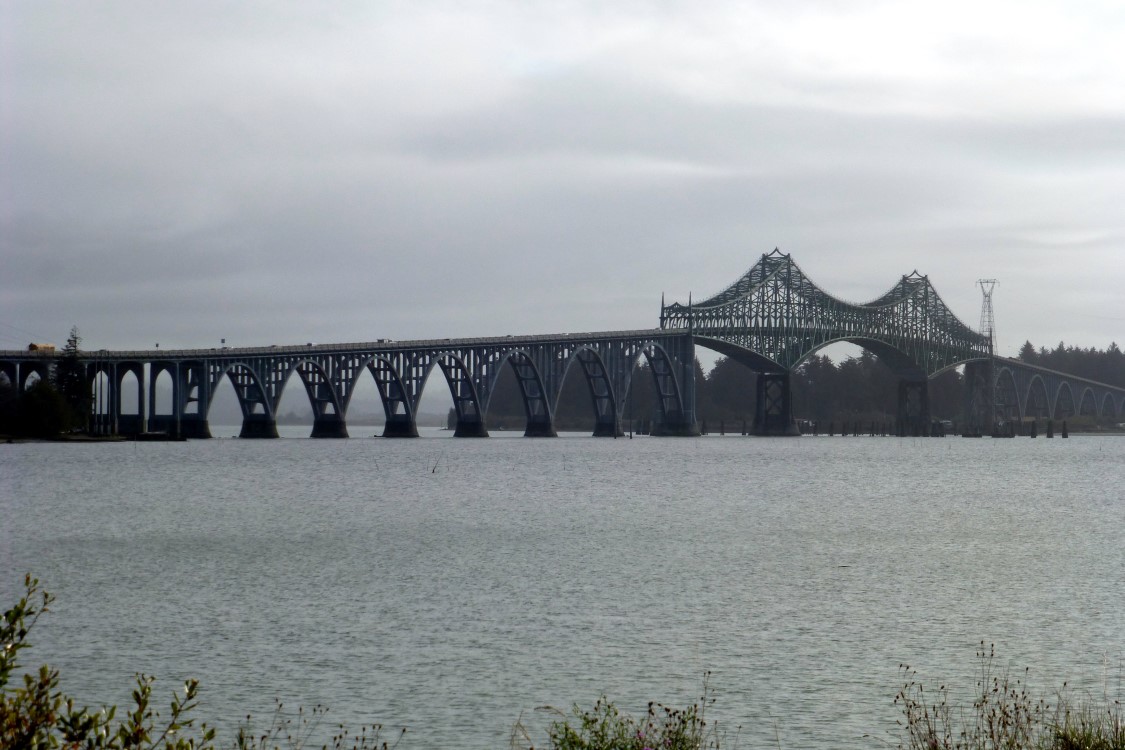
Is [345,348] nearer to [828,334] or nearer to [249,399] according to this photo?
[249,399]

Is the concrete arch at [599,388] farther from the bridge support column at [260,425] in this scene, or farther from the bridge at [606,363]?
the bridge support column at [260,425]

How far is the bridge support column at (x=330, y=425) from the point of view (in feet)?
428

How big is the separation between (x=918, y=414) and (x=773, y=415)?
25283mm

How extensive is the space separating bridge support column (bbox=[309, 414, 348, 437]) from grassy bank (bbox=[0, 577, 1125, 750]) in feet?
381

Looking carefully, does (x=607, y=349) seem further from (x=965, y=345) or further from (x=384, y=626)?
(x=384, y=626)

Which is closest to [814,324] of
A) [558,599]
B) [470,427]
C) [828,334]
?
[828,334]

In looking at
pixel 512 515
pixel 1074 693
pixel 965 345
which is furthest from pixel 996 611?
pixel 965 345

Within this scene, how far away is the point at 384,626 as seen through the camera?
1978cm

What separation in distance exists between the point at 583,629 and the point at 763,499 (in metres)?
32.1

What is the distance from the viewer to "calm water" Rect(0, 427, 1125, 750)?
606 inches

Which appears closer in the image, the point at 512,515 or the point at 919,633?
the point at 919,633

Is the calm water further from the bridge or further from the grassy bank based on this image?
the bridge

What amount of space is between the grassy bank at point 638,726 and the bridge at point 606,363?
330 feet

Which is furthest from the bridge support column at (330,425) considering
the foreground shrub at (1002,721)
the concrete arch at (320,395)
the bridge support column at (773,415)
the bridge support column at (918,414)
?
the foreground shrub at (1002,721)
